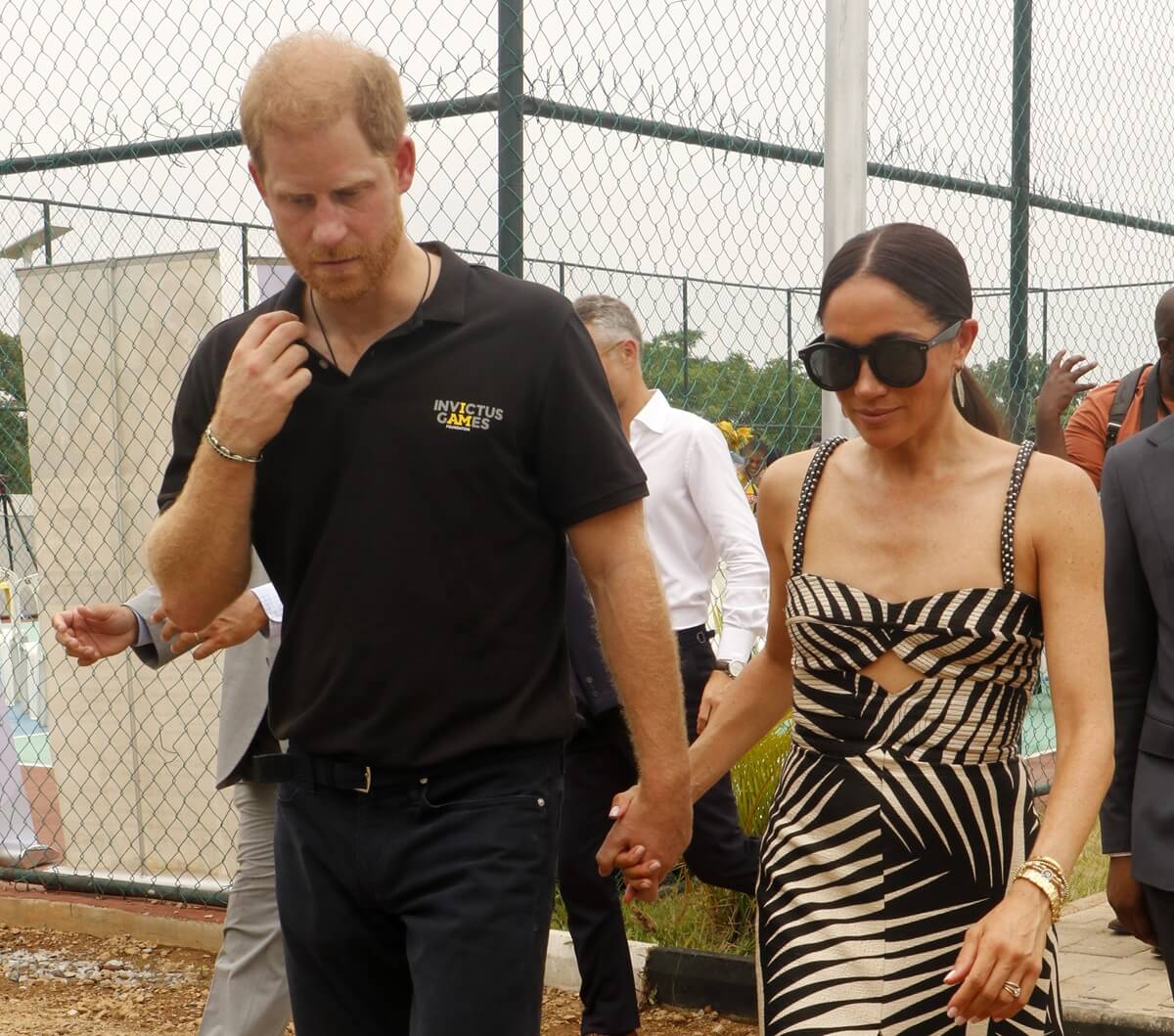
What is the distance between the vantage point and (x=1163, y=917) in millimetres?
3238

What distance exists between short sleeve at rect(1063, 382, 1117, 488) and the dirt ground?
256 centimetres

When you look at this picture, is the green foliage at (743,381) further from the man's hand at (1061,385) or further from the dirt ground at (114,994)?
the dirt ground at (114,994)

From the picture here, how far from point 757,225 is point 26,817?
14.4 ft

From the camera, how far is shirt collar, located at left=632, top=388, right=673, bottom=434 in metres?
5.49

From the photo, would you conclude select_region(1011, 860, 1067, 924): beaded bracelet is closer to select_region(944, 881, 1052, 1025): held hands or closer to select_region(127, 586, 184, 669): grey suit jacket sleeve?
select_region(944, 881, 1052, 1025): held hands

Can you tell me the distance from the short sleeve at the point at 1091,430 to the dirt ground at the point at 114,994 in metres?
2.56

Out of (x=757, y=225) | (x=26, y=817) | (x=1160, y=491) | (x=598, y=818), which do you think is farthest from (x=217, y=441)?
(x=26, y=817)

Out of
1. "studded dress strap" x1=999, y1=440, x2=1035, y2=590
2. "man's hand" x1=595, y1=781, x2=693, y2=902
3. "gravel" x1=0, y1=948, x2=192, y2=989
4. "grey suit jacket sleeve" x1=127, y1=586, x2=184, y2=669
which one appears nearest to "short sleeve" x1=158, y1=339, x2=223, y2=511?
"grey suit jacket sleeve" x1=127, y1=586, x2=184, y2=669

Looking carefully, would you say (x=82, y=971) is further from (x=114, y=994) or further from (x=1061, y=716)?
(x=1061, y=716)

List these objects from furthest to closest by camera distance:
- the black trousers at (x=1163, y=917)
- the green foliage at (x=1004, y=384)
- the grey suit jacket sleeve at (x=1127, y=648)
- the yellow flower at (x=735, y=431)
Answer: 1. the yellow flower at (x=735, y=431)
2. the green foliage at (x=1004, y=384)
3. the grey suit jacket sleeve at (x=1127, y=648)
4. the black trousers at (x=1163, y=917)

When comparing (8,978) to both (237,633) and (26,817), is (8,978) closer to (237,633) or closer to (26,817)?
(26,817)

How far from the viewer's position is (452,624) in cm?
277

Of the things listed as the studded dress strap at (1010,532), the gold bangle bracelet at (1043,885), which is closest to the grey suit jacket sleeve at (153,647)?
the studded dress strap at (1010,532)

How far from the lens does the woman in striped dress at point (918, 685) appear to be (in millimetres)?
2721
